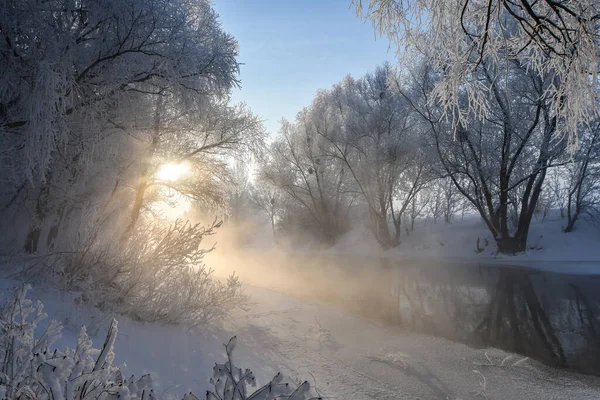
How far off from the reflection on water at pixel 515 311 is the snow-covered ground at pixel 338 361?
642 millimetres

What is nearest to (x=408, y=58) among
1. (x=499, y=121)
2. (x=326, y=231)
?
(x=499, y=121)

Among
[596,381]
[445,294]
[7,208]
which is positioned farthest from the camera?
[445,294]

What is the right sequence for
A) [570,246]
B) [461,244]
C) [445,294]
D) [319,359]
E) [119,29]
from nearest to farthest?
[319,359] < [119,29] < [445,294] < [570,246] < [461,244]

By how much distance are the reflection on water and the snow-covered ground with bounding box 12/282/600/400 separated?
64cm

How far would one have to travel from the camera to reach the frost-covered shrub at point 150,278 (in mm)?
4496

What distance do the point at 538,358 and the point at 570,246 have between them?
44.5 ft

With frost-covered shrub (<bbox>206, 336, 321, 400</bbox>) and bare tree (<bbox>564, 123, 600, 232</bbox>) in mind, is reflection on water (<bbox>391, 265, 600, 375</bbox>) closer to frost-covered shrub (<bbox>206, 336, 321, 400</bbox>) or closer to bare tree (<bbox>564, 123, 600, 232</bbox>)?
frost-covered shrub (<bbox>206, 336, 321, 400</bbox>)

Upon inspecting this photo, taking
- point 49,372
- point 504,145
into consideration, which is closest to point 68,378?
point 49,372

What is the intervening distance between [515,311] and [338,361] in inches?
196

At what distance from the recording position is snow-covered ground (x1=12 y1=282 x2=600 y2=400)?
3.51 m

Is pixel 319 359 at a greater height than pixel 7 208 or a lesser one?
lesser

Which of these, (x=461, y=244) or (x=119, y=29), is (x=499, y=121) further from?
(x=119, y=29)

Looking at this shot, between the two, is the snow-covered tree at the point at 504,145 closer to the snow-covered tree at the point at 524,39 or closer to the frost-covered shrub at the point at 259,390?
the snow-covered tree at the point at 524,39

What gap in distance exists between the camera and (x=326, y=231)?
27781mm
